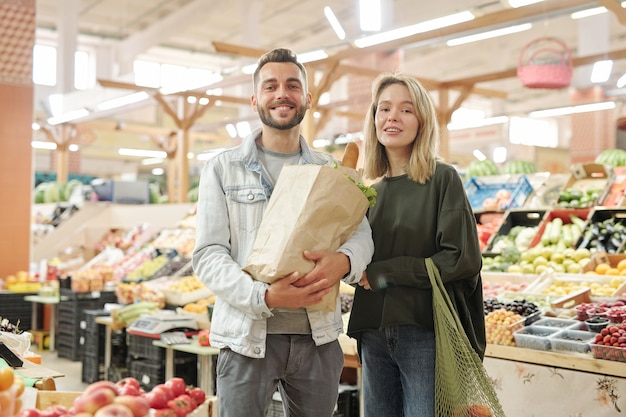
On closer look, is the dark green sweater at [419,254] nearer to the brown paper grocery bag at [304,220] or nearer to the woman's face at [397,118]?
the woman's face at [397,118]

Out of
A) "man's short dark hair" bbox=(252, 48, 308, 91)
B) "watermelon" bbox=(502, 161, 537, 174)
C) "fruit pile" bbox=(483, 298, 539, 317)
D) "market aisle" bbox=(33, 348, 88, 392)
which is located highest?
"watermelon" bbox=(502, 161, 537, 174)

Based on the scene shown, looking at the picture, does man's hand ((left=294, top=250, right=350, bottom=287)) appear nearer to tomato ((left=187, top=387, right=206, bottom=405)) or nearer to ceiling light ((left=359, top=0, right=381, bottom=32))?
tomato ((left=187, top=387, right=206, bottom=405))

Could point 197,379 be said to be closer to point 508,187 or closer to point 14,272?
point 508,187

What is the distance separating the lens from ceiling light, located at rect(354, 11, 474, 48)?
5.86 meters

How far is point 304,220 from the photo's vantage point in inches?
76.7

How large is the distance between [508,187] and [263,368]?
18.5 ft

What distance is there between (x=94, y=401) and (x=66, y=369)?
6.13 m

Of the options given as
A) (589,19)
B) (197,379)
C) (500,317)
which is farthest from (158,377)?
(589,19)

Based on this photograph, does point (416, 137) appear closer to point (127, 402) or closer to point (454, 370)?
point (454, 370)

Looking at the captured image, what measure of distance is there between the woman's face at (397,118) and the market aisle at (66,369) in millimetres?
4771

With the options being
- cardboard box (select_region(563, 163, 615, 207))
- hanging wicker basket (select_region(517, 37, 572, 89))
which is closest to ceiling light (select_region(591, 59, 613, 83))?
hanging wicker basket (select_region(517, 37, 572, 89))

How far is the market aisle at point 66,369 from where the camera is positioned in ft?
21.1

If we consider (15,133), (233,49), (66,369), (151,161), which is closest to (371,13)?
(233,49)

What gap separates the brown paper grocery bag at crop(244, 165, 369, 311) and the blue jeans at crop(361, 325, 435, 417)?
0.38 m
